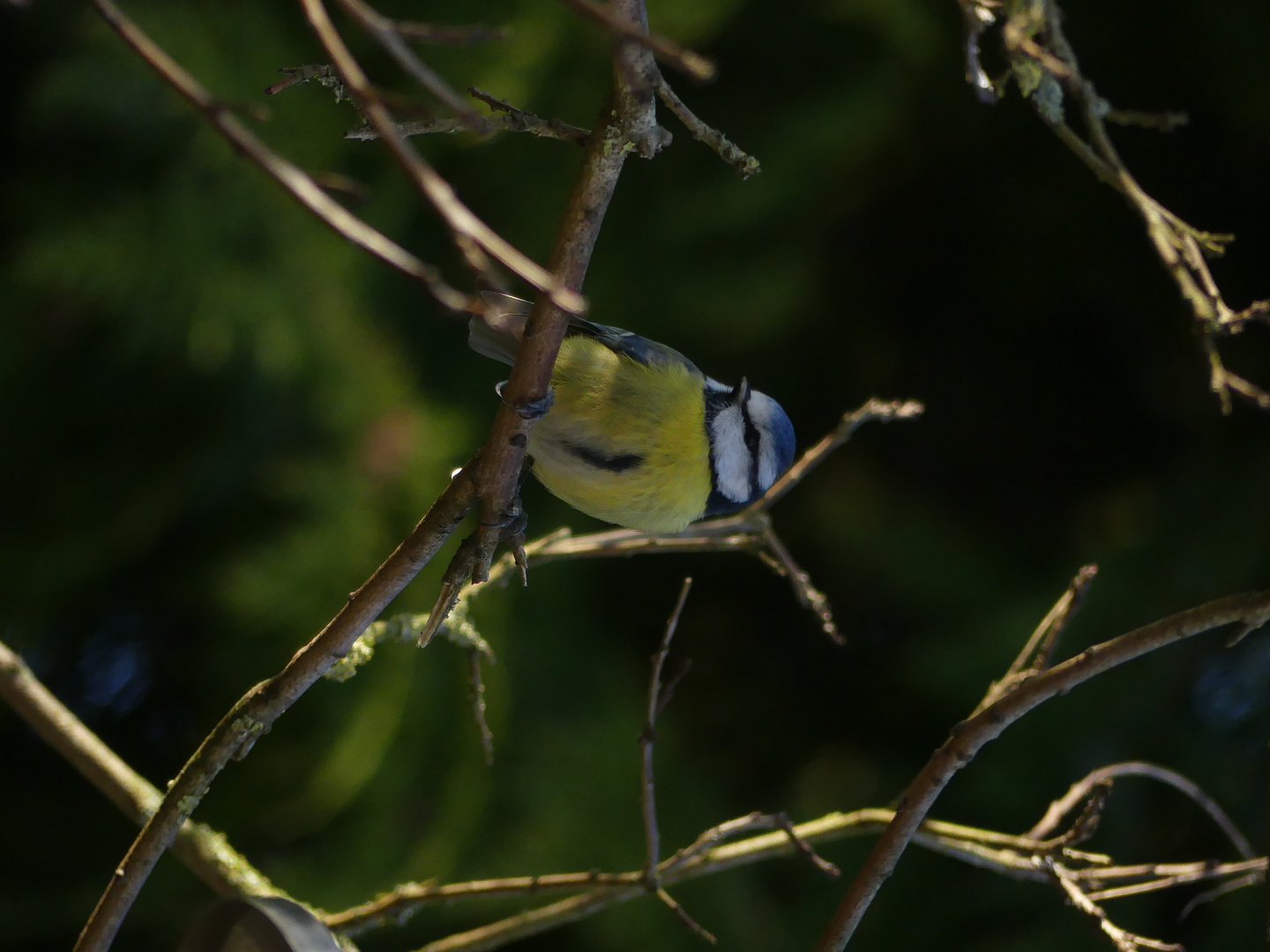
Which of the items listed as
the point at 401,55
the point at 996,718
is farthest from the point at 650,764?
the point at 401,55

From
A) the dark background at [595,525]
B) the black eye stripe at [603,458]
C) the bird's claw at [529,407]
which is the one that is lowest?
the dark background at [595,525]

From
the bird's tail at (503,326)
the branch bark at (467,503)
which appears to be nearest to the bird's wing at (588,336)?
the bird's tail at (503,326)

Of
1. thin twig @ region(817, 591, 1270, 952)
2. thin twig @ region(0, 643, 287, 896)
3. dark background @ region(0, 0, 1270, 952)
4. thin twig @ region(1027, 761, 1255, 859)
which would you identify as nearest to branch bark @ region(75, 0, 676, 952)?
thin twig @ region(0, 643, 287, 896)

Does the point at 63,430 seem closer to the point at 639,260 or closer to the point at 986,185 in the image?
the point at 639,260

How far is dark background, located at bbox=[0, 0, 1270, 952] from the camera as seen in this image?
111cm

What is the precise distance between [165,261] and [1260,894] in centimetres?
130

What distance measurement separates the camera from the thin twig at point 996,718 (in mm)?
361

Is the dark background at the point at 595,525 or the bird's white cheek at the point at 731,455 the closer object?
the bird's white cheek at the point at 731,455

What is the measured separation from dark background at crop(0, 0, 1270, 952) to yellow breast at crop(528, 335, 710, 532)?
537 mm

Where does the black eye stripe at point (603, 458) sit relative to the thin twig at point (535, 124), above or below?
below

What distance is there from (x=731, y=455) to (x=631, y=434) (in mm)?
101

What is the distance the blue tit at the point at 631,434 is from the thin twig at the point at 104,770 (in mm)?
286

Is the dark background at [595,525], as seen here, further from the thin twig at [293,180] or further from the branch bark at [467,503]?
the thin twig at [293,180]

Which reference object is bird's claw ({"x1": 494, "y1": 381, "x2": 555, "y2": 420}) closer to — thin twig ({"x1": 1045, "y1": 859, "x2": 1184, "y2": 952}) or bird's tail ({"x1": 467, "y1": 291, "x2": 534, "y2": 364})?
bird's tail ({"x1": 467, "y1": 291, "x2": 534, "y2": 364})
